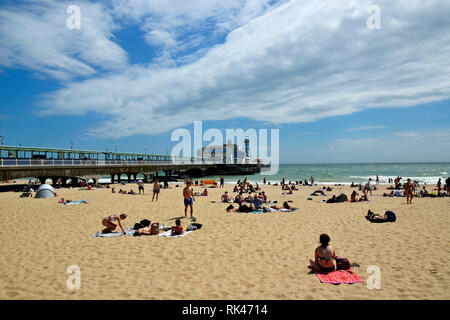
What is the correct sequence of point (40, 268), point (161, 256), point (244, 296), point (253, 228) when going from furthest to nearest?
point (253, 228), point (161, 256), point (40, 268), point (244, 296)

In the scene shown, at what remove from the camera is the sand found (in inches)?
166

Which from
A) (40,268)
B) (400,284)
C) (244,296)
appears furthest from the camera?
(40,268)

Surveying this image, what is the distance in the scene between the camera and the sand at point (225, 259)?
166 inches

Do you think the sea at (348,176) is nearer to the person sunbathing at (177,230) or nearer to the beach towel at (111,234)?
the person sunbathing at (177,230)

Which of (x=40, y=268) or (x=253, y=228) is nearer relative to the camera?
(x=40, y=268)

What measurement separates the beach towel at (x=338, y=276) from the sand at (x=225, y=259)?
14 cm

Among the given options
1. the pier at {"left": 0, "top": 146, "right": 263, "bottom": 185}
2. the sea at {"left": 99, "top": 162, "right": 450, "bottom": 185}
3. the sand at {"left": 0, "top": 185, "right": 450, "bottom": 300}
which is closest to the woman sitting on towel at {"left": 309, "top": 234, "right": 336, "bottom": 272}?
Answer: the sand at {"left": 0, "top": 185, "right": 450, "bottom": 300}

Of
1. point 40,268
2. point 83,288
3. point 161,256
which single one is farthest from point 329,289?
point 40,268

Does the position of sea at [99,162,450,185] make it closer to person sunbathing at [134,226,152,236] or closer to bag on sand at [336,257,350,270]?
person sunbathing at [134,226,152,236]

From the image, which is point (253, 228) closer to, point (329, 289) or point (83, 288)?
point (329, 289)

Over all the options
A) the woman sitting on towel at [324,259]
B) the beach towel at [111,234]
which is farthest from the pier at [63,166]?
the woman sitting on towel at [324,259]
